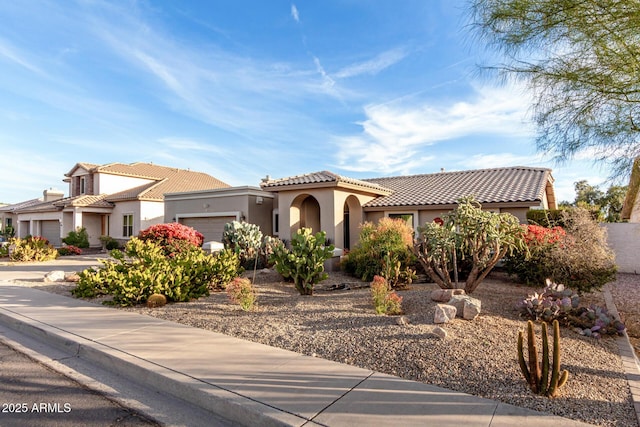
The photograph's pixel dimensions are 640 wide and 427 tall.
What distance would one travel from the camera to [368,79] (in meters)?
13.9

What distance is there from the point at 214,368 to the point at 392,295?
3761 mm

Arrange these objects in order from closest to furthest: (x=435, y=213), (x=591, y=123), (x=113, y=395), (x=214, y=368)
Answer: (x=113, y=395)
(x=214, y=368)
(x=591, y=123)
(x=435, y=213)

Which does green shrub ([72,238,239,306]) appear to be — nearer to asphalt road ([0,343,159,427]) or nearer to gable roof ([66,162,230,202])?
asphalt road ([0,343,159,427])

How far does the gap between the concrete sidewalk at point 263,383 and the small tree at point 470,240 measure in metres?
4.58

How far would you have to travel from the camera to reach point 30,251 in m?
19.8

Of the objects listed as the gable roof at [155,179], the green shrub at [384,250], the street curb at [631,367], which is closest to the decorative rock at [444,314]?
the street curb at [631,367]

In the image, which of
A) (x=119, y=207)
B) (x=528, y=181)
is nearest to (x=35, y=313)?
(x=528, y=181)

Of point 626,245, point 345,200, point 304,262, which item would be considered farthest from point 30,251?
point 626,245

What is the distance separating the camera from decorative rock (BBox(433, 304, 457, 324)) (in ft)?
19.7

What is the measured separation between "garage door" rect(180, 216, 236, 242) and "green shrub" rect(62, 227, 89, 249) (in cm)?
1130

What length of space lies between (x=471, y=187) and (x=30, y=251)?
2334 centimetres

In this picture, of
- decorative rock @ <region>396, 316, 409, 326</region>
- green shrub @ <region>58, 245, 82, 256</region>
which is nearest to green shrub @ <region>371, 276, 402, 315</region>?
decorative rock @ <region>396, 316, 409, 326</region>

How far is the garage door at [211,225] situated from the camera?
765 inches

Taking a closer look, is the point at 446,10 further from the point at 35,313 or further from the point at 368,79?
the point at 35,313
